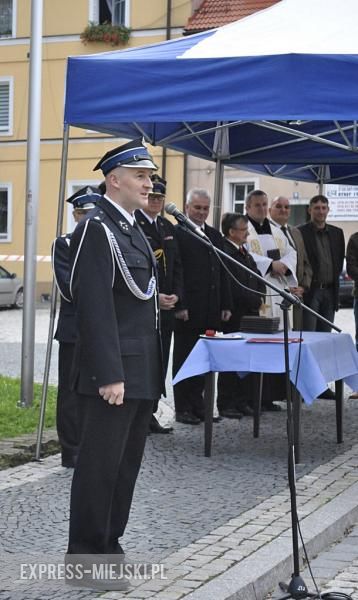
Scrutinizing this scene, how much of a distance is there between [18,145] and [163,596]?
106 ft

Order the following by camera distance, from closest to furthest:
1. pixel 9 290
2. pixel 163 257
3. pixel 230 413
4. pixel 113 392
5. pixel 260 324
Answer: pixel 113 392, pixel 260 324, pixel 163 257, pixel 230 413, pixel 9 290

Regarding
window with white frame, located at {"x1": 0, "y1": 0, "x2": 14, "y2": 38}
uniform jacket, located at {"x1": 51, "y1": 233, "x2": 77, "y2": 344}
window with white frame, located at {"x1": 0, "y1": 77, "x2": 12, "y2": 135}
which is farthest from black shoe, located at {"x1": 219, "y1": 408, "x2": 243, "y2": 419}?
window with white frame, located at {"x1": 0, "y1": 0, "x2": 14, "y2": 38}

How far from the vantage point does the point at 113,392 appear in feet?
16.2

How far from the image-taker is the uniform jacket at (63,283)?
7.36m

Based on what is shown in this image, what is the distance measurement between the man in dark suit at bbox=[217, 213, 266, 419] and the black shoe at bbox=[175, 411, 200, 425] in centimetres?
46

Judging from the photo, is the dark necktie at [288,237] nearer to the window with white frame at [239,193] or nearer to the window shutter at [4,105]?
the window with white frame at [239,193]

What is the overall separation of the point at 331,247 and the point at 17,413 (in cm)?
386

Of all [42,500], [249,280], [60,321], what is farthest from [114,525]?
[249,280]

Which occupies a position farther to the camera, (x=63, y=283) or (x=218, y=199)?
(x=218, y=199)

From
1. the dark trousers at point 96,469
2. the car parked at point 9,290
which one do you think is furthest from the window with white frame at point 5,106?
the dark trousers at point 96,469

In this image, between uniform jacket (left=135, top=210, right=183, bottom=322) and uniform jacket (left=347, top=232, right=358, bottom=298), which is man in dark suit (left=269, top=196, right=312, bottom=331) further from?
uniform jacket (left=135, top=210, right=183, bottom=322)

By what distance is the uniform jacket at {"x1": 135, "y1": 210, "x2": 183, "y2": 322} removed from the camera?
9367mm

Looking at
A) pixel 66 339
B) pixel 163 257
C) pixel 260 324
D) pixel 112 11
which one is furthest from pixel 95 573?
pixel 112 11

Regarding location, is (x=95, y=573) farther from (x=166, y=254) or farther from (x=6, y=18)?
(x=6, y=18)
